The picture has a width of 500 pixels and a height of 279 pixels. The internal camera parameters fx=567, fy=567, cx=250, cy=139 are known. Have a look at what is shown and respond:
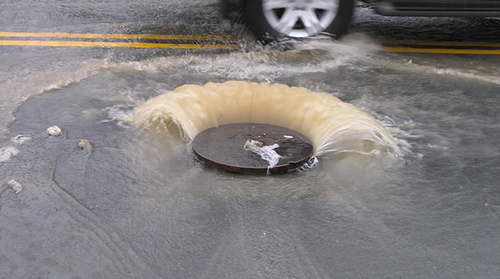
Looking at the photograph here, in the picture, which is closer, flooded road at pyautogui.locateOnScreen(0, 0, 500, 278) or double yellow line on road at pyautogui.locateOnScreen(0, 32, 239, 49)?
flooded road at pyautogui.locateOnScreen(0, 0, 500, 278)

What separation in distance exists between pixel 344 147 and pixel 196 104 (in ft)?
3.62

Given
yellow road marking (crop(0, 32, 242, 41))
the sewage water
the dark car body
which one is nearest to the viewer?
the sewage water

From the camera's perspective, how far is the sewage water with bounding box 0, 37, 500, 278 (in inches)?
106

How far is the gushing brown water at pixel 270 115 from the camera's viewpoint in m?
3.72

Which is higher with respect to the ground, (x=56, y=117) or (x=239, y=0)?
(x=239, y=0)

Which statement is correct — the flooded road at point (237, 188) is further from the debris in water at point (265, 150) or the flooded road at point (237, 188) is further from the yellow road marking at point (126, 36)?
the yellow road marking at point (126, 36)

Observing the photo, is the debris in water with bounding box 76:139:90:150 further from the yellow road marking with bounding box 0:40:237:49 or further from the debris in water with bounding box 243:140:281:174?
the yellow road marking with bounding box 0:40:237:49

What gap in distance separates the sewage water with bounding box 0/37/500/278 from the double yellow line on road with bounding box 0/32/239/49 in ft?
4.18

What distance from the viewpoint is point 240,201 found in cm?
319

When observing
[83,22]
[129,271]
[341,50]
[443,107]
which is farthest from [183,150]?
[83,22]

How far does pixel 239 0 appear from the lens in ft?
18.4

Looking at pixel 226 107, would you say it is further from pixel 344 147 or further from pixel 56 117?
pixel 56 117

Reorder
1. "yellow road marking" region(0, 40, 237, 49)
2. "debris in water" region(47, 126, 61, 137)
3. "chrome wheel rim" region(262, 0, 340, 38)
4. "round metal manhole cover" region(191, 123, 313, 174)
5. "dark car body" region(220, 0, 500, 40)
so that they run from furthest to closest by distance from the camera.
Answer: "yellow road marking" region(0, 40, 237, 49)
"chrome wheel rim" region(262, 0, 340, 38)
"dark car body" region(220, 0, 500, 40)
"debris in water" region(47, 126, 61, 137)
"round metal manhole cover" region(191, 123, 313, 174)

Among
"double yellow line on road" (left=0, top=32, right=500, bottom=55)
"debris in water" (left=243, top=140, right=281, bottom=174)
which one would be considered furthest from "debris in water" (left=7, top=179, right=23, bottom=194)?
"double yellow line on road" (left=0, top=32, right=500, bottom=55)
